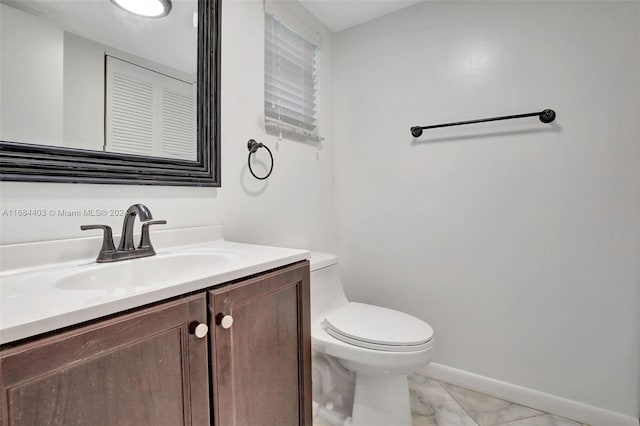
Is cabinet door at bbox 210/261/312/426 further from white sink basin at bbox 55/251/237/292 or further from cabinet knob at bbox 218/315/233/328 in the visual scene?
white sink basin at bbox 55/251/237/292

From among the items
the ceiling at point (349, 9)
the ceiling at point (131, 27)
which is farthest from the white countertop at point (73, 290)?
the ceiling at point (349, 9)

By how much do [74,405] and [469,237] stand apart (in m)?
1.70

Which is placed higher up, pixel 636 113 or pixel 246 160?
pixel 636 113

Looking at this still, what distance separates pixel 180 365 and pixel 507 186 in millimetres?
1625

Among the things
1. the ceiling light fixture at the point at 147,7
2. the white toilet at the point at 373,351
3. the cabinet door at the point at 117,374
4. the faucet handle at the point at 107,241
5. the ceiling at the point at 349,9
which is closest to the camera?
the cabinet door at the point at 117,374

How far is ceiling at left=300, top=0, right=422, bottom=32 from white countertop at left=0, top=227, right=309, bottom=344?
156 centimetres

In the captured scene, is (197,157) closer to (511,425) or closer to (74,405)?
(74,405)

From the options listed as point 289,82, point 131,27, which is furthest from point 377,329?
point 131,27

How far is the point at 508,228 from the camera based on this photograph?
61.0 inches

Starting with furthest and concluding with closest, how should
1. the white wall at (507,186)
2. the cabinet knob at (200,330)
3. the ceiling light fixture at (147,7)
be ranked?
the white wall at (507,186)
the ceiling light fixture at (147,7)
the cabinet knob at (200,330)

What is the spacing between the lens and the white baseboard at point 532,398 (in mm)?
1347

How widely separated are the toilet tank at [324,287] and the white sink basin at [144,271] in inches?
21.0

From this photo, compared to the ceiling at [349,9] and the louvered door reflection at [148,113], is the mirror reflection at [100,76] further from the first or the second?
the ceiling at [349,9]

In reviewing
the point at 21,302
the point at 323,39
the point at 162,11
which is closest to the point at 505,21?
the point at 323,39
